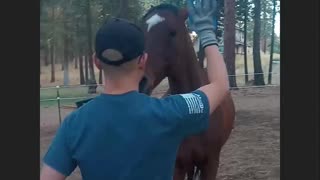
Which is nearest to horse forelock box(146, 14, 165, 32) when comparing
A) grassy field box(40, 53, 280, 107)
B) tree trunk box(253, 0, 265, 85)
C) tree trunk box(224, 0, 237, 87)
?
grassy field box(40, 53, 280, 107)

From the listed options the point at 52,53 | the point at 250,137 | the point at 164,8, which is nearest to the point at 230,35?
the point at 250,137

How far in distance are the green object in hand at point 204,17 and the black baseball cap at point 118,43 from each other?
15 centimetres

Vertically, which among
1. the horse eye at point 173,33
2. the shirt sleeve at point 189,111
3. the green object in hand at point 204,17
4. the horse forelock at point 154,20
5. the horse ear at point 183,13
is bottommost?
the shirt sleeve at point 189,111

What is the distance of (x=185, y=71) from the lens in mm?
2543

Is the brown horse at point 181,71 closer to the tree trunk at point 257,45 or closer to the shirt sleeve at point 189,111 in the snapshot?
the shirt sleeve at point 189,111

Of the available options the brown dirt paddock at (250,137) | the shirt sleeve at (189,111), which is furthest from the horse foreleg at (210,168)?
the shirt sleeve at (189,111)

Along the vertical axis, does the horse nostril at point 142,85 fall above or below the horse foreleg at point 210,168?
above

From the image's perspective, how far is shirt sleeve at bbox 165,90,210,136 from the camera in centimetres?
105

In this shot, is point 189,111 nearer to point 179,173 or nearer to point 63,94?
point 179,173

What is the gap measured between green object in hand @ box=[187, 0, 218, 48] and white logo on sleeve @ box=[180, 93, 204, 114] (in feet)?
0.46

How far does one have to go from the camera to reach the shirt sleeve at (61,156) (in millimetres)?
1026

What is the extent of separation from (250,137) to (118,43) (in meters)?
4.68
